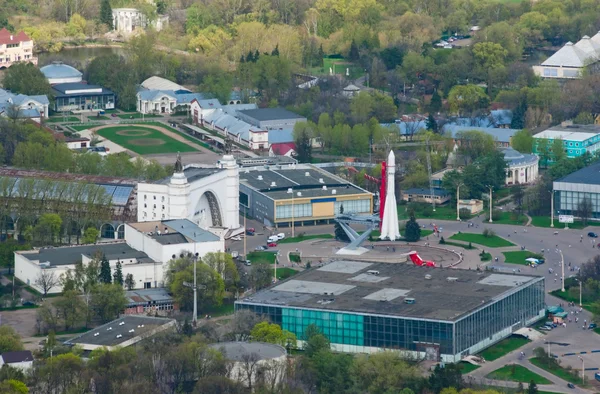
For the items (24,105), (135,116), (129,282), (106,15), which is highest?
(106,15)

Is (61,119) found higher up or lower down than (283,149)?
higher up

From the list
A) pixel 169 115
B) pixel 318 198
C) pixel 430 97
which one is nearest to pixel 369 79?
pixel 430 97

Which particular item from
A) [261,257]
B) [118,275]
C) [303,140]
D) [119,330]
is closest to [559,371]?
[119,330]

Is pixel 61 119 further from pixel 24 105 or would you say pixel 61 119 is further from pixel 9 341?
pixel 9 341

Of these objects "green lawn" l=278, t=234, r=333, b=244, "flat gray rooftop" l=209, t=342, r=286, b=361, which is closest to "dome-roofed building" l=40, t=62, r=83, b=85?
"green lawn" l=278, t=234, r=333, b=244

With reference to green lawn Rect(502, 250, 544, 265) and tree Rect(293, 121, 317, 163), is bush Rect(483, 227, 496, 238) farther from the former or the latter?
tree Rect(293, 121, 317, 163)

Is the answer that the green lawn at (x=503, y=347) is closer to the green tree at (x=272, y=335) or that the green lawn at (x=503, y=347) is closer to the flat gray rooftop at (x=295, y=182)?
the green tree at (x=272, y=335)

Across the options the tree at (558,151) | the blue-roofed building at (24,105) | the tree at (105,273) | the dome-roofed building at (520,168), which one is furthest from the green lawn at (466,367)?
the blue-roofed building at (24,105)
